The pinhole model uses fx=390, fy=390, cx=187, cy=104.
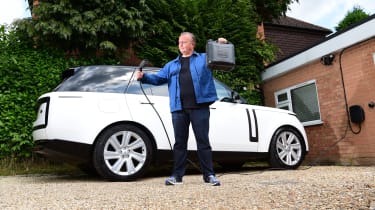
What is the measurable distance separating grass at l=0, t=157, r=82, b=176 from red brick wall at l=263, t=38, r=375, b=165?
16.4ft

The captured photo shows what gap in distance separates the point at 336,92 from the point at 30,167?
6.01 metres

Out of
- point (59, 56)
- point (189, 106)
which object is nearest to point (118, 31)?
point (59, 56)

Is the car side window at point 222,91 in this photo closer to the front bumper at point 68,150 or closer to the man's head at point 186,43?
the man's head at point 186,43

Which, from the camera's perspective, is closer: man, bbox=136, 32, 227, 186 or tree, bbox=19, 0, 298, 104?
man, bbox=136, 32, 227, 186

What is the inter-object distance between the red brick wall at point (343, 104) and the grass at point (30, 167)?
5004mm

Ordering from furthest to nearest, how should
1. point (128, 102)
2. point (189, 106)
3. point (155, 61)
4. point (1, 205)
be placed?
point (155, 61), point (128, 102), point (189, 106), point (1, 205)

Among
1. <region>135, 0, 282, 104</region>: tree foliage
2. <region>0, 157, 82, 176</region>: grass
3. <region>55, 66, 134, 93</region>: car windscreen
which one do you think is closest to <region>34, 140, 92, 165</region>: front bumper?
<region>55, 66, 134, 93</region>: car windscreen

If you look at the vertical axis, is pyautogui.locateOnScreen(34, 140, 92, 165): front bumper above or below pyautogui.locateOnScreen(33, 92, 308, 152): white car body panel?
below

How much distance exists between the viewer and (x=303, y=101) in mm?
8914

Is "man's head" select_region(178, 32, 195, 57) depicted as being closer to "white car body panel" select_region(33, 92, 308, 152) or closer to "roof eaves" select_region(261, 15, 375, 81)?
"white car body panel" select_region(33, 92, 308, 152)

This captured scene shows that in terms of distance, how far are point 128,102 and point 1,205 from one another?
2424mm

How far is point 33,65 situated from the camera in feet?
23.6

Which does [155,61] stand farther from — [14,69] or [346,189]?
[346,189]

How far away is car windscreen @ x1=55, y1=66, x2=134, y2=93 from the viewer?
5184 millimetres
